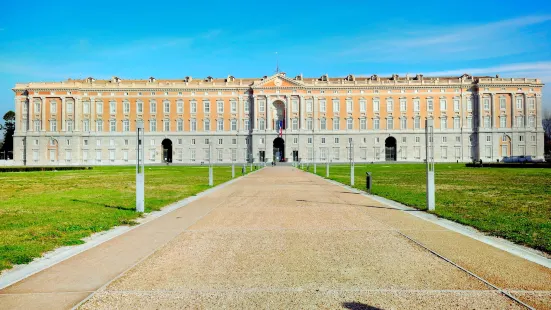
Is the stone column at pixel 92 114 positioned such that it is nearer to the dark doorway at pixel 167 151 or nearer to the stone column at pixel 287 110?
the dark doorway at pixel 167 151

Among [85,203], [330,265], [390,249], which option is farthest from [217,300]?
[85,203]

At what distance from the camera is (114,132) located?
101 metres

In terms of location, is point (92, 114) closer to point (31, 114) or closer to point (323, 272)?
point (31, 114)

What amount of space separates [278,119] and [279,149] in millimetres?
6684

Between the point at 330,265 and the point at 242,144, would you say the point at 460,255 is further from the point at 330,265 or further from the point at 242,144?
the point at 242,144

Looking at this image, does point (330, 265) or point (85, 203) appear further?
point (85, 203)

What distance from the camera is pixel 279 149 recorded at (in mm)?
102438

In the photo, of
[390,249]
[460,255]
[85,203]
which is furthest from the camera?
[85,203]

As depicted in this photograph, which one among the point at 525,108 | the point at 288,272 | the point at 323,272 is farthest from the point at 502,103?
the point at 288,272

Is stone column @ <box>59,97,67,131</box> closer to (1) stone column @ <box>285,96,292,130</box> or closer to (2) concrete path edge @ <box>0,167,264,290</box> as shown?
(1) stone column @ <box>285,96,292,130</box>

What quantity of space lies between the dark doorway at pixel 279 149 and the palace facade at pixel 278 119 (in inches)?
12.4

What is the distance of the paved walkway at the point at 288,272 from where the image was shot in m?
5.93

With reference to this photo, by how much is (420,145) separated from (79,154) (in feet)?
244

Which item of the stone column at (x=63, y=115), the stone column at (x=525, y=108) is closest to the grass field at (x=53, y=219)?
→ the stone column at (x=63, y=115)
